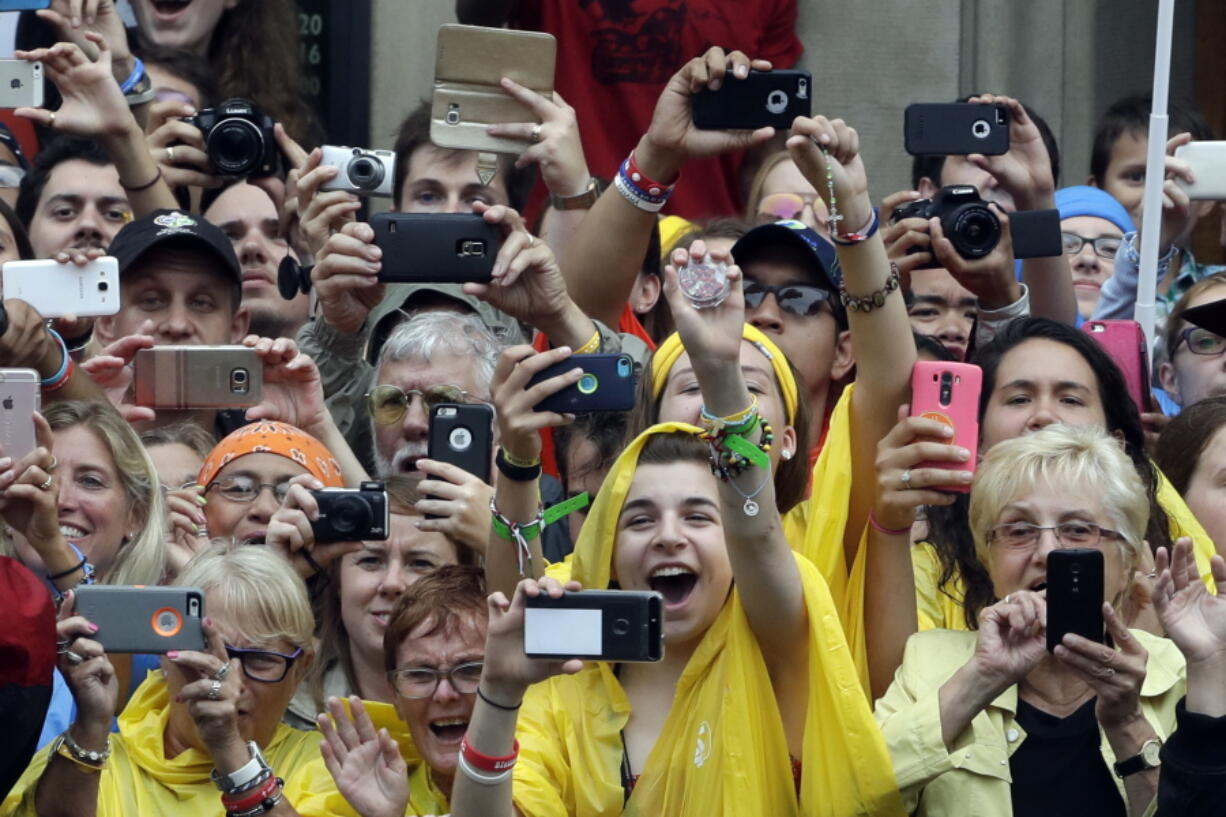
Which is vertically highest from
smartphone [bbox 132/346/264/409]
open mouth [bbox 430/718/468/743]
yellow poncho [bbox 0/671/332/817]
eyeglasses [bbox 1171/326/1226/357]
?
eyeglasses [bbox 1171/326/1226/357]

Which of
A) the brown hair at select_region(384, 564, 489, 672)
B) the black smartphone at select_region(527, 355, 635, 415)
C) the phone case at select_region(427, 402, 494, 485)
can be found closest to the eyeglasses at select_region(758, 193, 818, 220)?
the phone case at select_region(427, 402, 494, 485)

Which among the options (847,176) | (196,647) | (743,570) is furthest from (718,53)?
(196,647)

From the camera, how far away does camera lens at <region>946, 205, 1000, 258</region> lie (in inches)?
228

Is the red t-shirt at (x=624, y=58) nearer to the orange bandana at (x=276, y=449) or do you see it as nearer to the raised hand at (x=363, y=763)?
the orange bandana at (x=276, y=449)

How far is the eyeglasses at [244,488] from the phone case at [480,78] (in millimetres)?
804

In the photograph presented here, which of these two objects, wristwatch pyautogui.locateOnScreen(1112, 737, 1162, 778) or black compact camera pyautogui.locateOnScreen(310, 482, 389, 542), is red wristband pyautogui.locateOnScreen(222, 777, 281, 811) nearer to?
black compact camera pyautogui.locateOnScreen(310, 482, 389, 542)

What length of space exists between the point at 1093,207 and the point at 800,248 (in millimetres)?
1401

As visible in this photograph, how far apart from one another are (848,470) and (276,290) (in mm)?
2001

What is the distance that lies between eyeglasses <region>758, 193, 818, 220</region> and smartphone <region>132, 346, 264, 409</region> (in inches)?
65.1

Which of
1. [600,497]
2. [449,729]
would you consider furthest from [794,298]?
[449,729]

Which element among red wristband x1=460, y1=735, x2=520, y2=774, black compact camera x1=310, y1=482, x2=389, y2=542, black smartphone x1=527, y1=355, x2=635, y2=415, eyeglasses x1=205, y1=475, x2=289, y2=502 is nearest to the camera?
red wristband x1=460, y1=735, x2=520, y2=774

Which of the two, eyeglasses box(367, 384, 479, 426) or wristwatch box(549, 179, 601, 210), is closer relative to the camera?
eyeglasses box(367, 384, 479, 426)

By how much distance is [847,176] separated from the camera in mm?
5152

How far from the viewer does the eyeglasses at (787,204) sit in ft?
22.1
